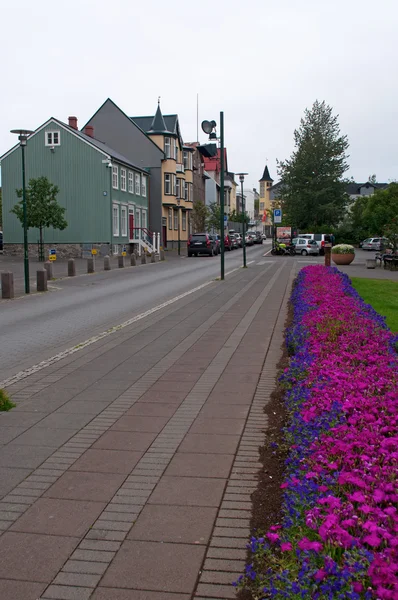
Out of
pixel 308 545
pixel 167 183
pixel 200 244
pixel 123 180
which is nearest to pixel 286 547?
pixel 308 545

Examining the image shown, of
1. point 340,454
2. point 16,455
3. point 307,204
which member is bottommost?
point 16,455

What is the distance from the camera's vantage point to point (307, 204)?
67.9 meters

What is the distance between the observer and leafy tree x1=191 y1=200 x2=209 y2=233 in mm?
71756

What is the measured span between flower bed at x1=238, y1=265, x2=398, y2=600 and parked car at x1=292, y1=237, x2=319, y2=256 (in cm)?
4775

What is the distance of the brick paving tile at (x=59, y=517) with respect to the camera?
3.61 m

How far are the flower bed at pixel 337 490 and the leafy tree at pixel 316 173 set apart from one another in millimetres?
63169

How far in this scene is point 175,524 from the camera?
364 cm

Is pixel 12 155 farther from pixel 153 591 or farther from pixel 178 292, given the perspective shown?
pixel 153 591

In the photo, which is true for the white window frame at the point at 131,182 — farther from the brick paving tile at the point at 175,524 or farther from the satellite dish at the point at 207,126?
the brick paving tile at the point at 175,524

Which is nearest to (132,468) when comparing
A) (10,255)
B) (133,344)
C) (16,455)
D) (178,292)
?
(16,455)

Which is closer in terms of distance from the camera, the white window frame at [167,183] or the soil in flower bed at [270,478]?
the soil in flower bed at [270,478]

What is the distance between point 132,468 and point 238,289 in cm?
1547

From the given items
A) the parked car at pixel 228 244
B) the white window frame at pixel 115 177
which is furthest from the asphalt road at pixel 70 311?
the parked car at pixel 228 244

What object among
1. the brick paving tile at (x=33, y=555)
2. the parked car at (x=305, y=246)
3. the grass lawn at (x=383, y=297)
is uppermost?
the parked car at (x=305, y=246)
